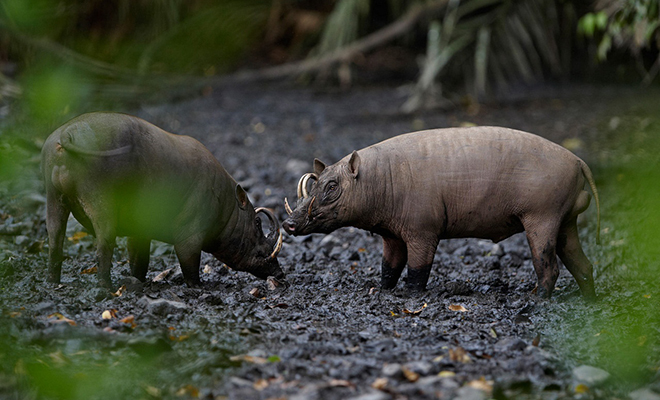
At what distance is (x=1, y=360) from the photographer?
137 inches

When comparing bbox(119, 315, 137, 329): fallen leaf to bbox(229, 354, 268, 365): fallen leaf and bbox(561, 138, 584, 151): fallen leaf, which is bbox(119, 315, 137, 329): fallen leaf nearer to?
bbox(229, 354, 268, 365): fallen leaf

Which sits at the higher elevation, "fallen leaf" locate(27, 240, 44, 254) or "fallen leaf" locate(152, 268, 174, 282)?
"fallen leaf" locate(27, 240, 44, 254)

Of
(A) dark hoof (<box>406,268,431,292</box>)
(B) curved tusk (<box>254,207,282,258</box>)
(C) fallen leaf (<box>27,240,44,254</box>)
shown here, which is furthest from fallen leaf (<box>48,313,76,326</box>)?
(A) dark hoof (<box>406,268,431,292</box>)

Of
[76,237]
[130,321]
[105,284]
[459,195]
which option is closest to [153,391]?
[130,321]

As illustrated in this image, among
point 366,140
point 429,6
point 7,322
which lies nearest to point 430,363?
point 7,322

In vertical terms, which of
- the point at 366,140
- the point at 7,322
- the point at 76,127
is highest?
the point at 76,127

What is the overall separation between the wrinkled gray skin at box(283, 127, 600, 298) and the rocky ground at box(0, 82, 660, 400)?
0.45m

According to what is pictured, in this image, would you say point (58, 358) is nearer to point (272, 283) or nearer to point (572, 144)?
point (272, 283)

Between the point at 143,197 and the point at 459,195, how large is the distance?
2451 millimetres

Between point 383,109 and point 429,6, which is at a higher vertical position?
point 429,6

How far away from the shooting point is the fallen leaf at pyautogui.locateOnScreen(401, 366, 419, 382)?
12.5 feet

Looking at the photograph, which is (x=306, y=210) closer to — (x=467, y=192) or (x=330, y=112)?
(x=467, y=192)

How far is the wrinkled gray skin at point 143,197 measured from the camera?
5.05m

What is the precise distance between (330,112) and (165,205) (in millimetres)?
8486
